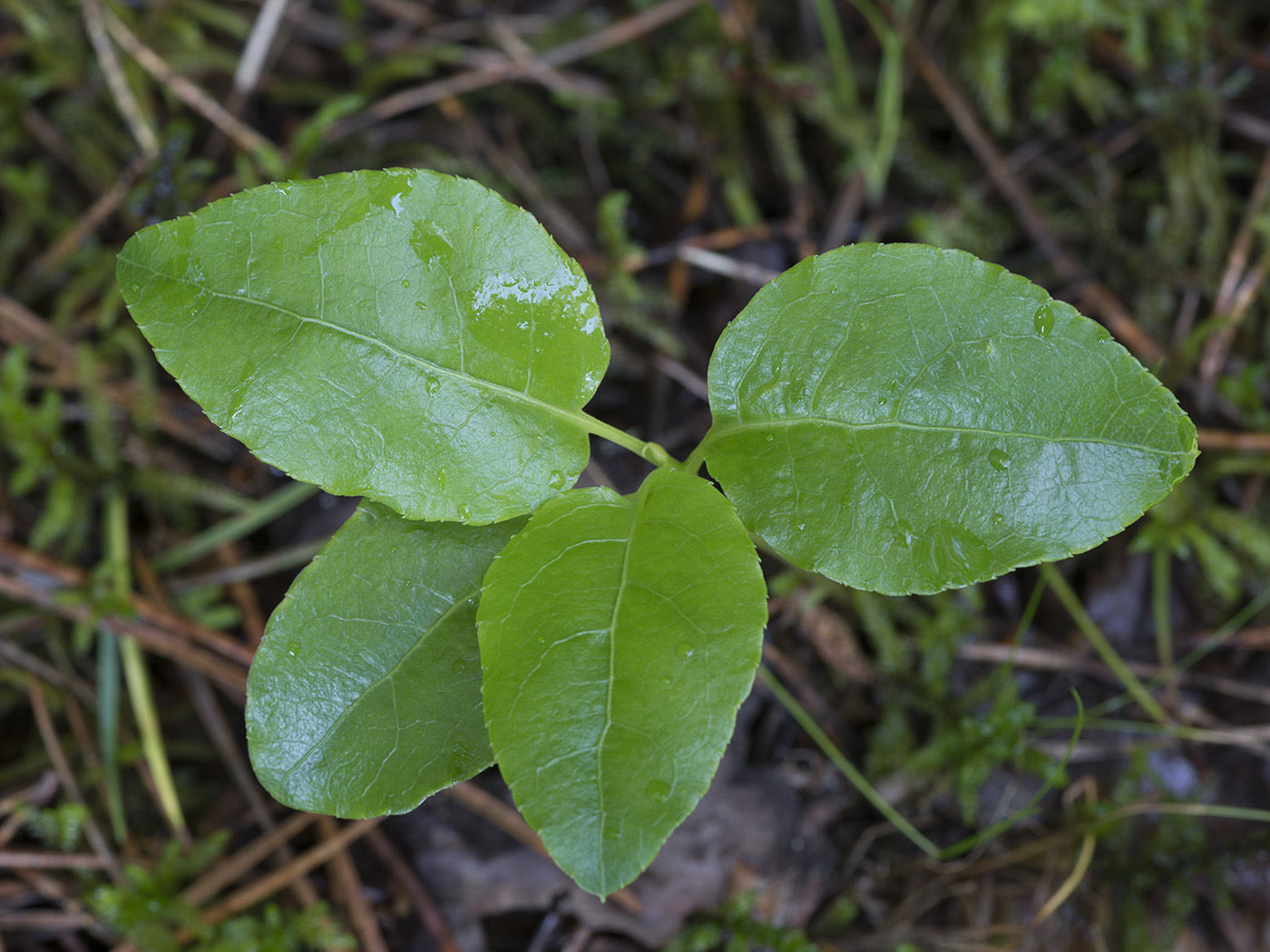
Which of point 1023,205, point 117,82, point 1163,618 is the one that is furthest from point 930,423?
point 117,82

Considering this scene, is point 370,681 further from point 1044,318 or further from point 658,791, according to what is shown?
point 1044,318

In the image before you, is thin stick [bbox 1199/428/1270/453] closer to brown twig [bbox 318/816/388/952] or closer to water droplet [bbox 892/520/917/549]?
water droplet [bbox 892/520/917/549]

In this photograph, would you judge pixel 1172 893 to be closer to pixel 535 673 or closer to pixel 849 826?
pixel 849 826

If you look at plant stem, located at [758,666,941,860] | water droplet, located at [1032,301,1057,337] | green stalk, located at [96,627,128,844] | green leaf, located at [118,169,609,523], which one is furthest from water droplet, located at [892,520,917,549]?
green stalk, located at [96,627,128,844]

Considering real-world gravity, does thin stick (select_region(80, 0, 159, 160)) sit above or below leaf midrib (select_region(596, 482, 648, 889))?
above

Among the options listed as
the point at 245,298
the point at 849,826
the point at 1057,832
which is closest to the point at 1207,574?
the point at 1057,832

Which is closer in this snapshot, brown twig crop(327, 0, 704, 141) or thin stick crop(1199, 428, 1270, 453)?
thin stick crop(1199, 428, 1270, 453)
